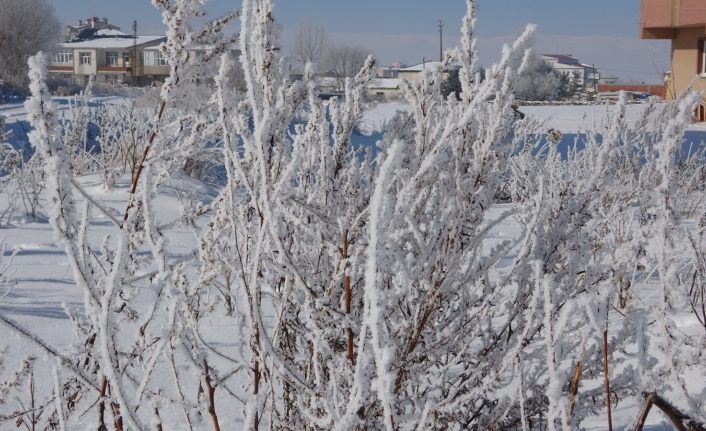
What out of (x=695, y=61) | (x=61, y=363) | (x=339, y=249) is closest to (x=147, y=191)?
(x=61, y=363)

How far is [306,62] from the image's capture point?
170 cm

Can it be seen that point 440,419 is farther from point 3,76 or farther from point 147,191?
point 3,76

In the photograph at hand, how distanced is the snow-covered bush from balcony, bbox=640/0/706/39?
793 inches

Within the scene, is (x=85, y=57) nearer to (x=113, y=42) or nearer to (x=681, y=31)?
(x=113, y=42)

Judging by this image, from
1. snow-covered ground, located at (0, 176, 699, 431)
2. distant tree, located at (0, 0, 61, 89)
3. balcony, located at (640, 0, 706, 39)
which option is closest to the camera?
snow-covered ground, located at (0, 176, 699, 431)

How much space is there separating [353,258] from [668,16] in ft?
70.2

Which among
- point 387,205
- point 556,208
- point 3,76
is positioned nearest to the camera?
point 387,205

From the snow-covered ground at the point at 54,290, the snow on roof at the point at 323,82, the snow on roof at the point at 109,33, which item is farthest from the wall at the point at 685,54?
the snow on roof at the point at 109,33

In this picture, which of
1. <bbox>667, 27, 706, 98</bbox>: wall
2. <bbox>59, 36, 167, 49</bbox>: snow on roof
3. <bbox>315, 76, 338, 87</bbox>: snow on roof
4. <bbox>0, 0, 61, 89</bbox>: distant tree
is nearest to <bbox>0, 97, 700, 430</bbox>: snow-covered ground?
<bbox>315, 76, 338, 87</bbox>: snow on roof

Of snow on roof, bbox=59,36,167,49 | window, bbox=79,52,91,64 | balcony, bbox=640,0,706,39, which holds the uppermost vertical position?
snow on roof, bbox=59,36,167,49

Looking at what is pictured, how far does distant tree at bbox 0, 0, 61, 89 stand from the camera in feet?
126

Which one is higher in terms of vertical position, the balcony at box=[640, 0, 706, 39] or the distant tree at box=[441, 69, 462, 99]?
the balcony at box=[640, 0, 706, 39]

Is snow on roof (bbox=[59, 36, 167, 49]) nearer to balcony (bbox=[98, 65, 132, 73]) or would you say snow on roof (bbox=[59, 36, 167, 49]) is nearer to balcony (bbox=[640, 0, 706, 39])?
balcony (bbox=[98, 65, 132, 73])

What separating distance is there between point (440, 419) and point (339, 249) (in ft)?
1.74
